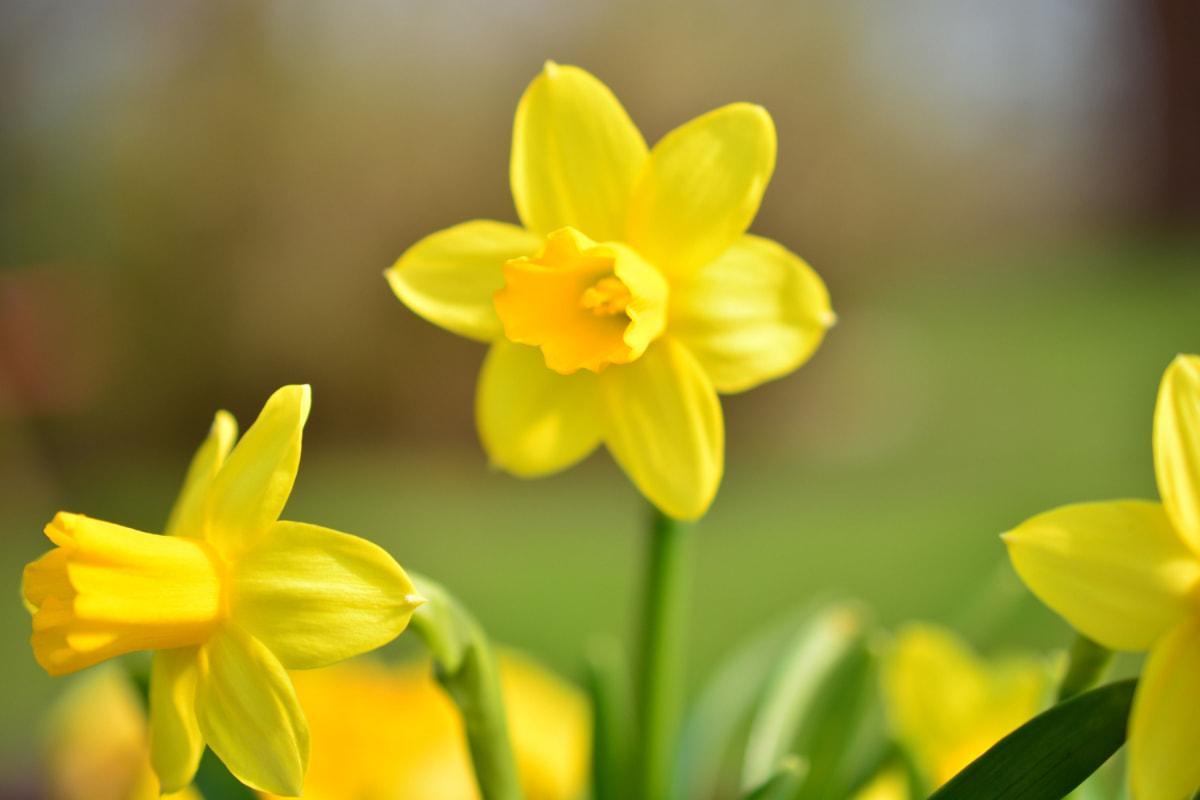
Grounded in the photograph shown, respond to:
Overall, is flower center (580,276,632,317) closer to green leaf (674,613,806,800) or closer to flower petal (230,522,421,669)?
flower petal (230,522,421,669)

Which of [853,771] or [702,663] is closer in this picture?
[853,771]

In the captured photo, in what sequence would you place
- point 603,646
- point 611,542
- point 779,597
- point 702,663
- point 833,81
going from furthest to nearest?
point 833,81 < point 611,542 < point 779,597 < point 702,663 < point 603,646

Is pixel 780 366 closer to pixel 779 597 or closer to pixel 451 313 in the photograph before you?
pixel 451 313

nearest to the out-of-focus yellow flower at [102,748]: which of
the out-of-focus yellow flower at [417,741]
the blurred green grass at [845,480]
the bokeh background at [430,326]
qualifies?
the out-of-focus yellow flower at [417,741]

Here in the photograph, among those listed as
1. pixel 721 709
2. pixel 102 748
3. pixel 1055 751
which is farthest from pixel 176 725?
pixel 102 748

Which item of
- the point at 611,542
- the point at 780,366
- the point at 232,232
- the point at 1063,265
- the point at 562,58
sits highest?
the point at 562,58

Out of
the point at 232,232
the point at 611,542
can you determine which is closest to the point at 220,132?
the point at 232,232
